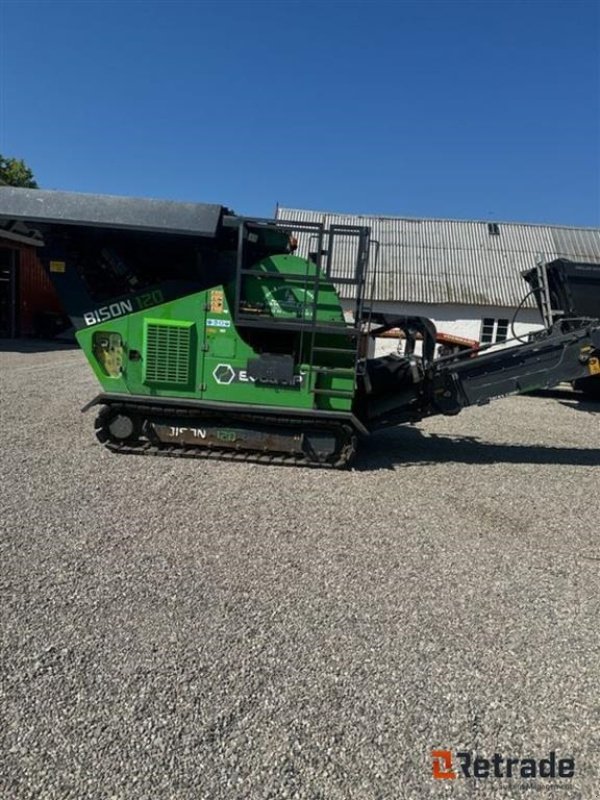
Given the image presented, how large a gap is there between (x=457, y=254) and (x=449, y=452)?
17933mm

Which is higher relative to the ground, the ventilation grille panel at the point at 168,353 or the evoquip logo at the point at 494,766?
the ventilation grille panel at the point at 168,353

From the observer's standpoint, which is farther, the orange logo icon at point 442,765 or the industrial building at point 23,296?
the industrial building at point 23,296

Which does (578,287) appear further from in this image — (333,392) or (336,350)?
(333,392)

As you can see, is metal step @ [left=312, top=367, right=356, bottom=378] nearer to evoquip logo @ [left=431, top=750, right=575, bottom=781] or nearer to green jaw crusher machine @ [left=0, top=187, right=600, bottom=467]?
green jaw crusher machine @ [left=0, top=187, right=600, bottom=467]

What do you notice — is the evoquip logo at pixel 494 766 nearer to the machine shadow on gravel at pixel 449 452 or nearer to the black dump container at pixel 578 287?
the machine shadow on gravel at pixel 449 452

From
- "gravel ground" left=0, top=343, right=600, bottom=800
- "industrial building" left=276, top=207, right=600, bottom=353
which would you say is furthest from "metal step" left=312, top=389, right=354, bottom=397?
"industrial building" left=276, top=207, right=600, bottom=353

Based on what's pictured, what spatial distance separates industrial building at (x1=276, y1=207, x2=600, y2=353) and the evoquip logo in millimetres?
14738

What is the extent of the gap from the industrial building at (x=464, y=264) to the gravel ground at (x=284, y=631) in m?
12.3

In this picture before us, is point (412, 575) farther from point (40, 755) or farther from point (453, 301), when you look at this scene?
point (453, 301)

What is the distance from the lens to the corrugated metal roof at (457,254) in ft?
69.0

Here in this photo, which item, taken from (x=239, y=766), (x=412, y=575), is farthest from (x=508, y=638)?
(x=239, y=766)

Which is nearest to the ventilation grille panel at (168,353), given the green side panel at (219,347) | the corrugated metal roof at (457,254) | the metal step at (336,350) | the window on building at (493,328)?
the green side panel at (219,347)

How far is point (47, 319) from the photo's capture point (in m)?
21.9

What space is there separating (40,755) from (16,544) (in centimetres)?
202
